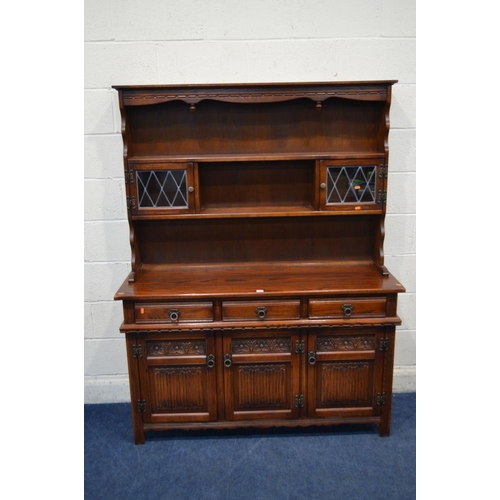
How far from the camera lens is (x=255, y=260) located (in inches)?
107

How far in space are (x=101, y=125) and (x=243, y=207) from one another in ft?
3.07

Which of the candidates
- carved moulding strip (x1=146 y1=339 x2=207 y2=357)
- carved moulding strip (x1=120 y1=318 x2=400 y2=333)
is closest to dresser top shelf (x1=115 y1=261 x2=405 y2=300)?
carved moulding strip (x1=120 y1=318 x2=400 y2=333)

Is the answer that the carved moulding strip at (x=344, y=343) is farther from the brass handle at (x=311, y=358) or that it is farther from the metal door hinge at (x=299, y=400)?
the metal door hinge at (x=299, y=400)

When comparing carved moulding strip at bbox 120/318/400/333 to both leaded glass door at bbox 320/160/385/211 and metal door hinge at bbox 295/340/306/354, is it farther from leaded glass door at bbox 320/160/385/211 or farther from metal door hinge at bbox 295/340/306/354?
leaded glass door at bbox 320/160/385/211

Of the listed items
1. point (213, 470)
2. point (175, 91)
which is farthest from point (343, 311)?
point (175, 91)

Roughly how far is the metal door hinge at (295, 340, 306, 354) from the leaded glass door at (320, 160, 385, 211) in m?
0.72

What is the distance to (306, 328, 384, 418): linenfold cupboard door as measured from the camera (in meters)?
2.39

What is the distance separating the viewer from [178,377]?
2416 millimetres

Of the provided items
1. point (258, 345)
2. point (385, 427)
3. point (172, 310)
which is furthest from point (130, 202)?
point (385, 427)

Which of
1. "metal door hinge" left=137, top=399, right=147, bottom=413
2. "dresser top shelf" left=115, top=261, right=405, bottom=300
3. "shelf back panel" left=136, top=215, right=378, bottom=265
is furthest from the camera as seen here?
"shelf back panel" left=136, top=215, right=378, bottom=265

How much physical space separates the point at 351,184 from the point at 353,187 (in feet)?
0.06

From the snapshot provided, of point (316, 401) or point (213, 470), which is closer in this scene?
point (213, 470)

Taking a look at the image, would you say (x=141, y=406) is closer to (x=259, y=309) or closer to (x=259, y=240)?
(x=259, y=309)

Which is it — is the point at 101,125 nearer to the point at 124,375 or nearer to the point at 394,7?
the point at 124,375
